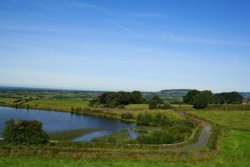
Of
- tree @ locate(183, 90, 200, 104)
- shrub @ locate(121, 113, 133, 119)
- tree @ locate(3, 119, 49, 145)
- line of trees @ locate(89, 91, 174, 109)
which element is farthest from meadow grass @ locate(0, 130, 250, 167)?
tree @ locate(183, 90, 200, 104)

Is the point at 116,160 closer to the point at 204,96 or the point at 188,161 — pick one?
the point at 188,161

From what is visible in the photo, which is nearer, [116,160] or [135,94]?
[116,160]

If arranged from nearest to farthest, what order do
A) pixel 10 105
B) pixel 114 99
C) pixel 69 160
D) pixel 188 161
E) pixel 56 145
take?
1. pixel 69 160
2. pixel 188 161
3. pixel 56 145
4. pixel 114 99
5. pixel 10 105

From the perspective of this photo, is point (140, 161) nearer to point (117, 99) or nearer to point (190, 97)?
point (117, 99)

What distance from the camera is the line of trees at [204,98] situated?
369ft

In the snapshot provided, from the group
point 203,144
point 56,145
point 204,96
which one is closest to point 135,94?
point 204,96

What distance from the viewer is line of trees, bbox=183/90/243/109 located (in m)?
113

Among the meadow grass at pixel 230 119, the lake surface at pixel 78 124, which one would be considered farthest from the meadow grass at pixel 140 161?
the meadow grass at pixel 230 119

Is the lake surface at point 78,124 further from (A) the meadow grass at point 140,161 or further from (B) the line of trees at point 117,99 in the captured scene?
(B) the line of trees at point 117,99

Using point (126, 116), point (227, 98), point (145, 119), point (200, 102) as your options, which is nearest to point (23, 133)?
point (145, 119)

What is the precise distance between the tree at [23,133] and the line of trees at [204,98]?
270 ft

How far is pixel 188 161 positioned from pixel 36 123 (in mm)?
19055

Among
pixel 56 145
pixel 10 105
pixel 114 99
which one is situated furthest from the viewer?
pixel 10 105

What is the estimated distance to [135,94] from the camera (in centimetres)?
13788
